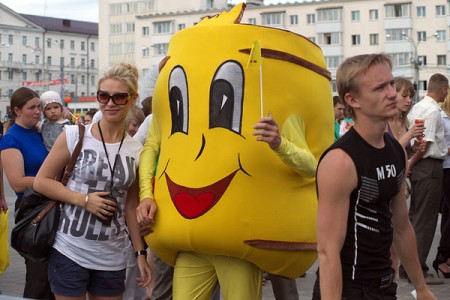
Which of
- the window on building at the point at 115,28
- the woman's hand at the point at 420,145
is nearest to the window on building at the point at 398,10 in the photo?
the window on building at the point at 115,28

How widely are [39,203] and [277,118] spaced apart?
4.60ft

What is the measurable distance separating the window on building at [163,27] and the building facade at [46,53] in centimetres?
2368

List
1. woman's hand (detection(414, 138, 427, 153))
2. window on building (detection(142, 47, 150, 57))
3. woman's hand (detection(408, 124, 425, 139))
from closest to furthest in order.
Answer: woman's hand (detection(408, 124, 425, 139)) < woman's hand (detection(414, 138, 427, 153)) < window on building (detection(142, 47, 150, 57))

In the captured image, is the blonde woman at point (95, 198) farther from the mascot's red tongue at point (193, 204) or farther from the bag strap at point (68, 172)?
the mascot's red tongue at point (193, 204)

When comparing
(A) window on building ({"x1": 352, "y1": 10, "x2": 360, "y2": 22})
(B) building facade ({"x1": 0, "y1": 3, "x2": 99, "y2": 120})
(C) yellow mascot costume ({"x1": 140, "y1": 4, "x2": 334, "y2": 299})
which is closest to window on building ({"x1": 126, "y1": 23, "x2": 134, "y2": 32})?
(B) building facade ({"x1": 0, "y1": 3, "x2": 99, "y2": 120})

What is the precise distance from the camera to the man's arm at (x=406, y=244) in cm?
400

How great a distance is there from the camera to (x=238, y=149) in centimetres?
439

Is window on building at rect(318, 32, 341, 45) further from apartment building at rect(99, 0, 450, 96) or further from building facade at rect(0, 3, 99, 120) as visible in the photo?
Answer: building facade at rect(0, 3, 99, 120)

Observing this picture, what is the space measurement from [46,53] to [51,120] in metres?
127

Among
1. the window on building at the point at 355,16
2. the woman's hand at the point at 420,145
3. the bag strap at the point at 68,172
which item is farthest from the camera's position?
the window on building at the point at 355,16

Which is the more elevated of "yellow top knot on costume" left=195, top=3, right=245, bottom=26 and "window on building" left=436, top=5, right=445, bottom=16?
"window on building" left=436, top=5, right=445, bottom=16

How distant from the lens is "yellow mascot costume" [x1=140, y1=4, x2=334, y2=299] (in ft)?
14.3

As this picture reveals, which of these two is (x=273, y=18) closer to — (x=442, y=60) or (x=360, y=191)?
(x=442, y=60)

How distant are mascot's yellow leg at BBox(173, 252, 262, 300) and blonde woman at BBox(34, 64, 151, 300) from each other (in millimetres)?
345
